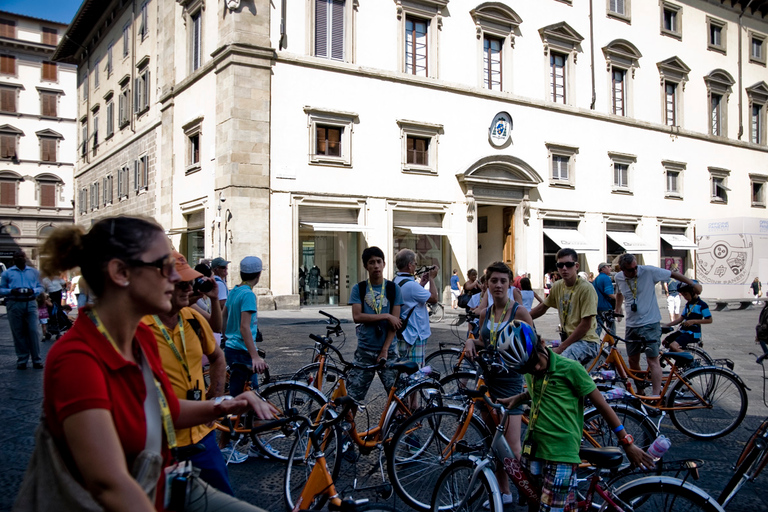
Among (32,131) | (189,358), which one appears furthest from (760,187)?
(32,131)

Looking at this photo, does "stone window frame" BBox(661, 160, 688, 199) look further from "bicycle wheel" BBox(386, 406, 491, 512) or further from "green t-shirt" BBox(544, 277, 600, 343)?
"bicycle wheel" BBox(386, 406, 491, 512)

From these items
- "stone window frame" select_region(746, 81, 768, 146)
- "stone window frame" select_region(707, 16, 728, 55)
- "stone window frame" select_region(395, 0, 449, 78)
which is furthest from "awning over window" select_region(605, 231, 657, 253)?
"stone window frame" select_region(746, 81, 768, 146)

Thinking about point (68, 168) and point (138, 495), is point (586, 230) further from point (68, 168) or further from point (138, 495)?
point (68, 168)

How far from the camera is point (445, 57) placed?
22.8 metres

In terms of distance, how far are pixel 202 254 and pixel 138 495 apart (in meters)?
20.9

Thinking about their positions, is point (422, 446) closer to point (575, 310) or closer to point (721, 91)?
point (575, 310)

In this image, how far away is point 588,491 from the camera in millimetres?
3178

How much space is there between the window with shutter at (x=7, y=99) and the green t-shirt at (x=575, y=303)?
55.3 metres

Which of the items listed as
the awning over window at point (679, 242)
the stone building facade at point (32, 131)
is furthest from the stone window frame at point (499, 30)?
the stone building facade at point (32, 131)

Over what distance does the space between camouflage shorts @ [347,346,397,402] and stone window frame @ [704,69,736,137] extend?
31.8 meters

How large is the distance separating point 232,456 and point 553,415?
3058mm

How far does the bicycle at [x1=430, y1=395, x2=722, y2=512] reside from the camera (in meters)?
2.89

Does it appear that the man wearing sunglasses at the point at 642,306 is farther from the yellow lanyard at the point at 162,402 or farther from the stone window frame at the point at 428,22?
the stone window frame at the point at 428,22

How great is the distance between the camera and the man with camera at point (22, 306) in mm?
9336
